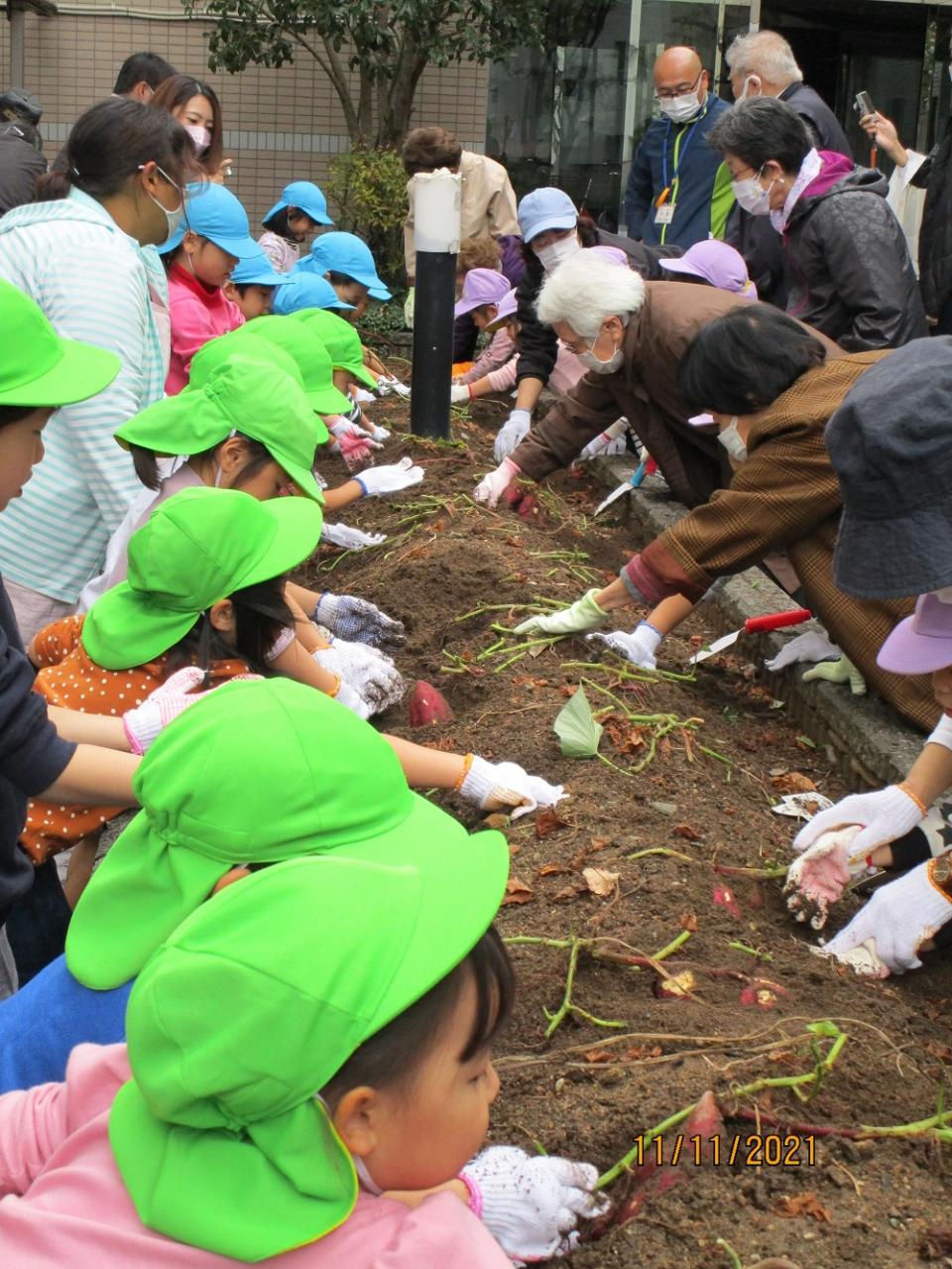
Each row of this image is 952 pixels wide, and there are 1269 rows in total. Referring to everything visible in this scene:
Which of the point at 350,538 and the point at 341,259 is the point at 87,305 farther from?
the point at 341,259

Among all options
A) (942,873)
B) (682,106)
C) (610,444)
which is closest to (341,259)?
(610,444)

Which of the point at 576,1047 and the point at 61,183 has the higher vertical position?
the point at 61,183

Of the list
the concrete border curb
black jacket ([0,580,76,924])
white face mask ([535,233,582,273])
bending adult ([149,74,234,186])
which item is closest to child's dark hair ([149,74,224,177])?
bending adult ([149,74,234,186])

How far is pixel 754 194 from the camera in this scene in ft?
17.2

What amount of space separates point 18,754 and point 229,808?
0.76 meters

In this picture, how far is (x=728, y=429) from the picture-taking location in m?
4.14

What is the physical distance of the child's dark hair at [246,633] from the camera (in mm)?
3031

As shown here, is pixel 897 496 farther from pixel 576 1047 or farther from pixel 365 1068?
pixel 365 1068

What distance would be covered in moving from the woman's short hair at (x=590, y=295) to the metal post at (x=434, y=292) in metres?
2.08

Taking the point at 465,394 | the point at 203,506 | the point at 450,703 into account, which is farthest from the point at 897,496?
the point at 465,394

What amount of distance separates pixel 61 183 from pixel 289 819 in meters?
2.77

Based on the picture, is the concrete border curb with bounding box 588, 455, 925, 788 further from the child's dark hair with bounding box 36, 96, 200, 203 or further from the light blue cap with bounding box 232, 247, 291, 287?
the light blue cap with bounding box 232, 247, 291, 287
